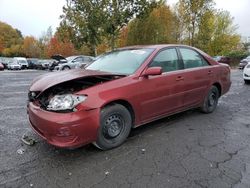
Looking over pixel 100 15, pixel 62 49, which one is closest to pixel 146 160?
pixel 100 15

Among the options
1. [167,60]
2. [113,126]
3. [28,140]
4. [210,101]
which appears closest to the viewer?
[113,126]

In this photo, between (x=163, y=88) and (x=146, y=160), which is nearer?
(x=146, y=160)

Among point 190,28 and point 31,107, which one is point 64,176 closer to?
point 31,107

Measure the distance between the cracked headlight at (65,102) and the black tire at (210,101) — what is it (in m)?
3.28

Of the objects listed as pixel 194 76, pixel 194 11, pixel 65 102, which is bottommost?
pixel 65 102

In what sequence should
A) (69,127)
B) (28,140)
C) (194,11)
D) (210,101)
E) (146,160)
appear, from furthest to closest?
(194,11) → (210,101) → (28,140) → (146,160) → (69,127)

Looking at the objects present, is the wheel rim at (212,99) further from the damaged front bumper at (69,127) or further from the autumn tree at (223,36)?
the autumn tree at (223,36)

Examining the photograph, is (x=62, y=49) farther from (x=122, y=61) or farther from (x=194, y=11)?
(x=122, y=61)

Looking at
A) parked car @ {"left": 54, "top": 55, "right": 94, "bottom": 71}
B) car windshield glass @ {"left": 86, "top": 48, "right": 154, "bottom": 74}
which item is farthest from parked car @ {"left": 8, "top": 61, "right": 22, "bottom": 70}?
car windshield glass @ {"left": 86, "top": 48, "right": 154, "bottom": 74}

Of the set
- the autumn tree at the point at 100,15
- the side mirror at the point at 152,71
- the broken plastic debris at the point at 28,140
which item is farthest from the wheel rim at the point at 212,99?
the autumn tree at the point at 100,15

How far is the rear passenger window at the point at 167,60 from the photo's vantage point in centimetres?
467

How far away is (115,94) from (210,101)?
3020mm

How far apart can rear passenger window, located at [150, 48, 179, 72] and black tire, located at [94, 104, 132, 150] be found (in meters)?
1.04

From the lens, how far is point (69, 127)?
340cm
